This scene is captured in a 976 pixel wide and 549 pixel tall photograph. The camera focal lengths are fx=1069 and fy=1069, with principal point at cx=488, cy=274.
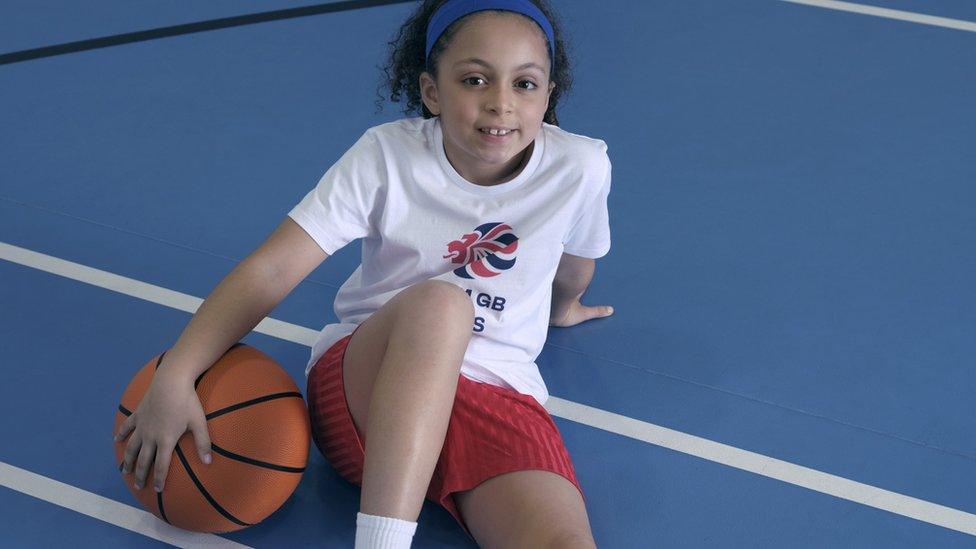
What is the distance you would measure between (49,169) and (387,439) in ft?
6.72

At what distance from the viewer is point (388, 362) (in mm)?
1919

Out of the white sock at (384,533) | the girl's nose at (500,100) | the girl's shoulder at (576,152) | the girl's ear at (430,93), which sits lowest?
the white sock at (384,533)

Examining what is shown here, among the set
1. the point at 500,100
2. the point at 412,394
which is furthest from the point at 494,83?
the point at 412,394

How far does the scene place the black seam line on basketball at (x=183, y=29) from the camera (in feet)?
13.6

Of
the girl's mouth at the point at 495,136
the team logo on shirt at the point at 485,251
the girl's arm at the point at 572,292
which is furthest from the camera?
the girl's arm at the point at 572,292

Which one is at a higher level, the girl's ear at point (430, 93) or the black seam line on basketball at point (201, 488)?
the girl's ear at point (430, 93)

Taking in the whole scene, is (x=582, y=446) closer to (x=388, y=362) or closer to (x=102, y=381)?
(x=388, y=362)

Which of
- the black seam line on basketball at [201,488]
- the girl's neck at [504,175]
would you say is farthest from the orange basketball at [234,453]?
the girl's neck at [504,175]

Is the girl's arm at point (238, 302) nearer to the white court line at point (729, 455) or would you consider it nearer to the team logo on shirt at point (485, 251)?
the team logo on shirt at point (485, 251)

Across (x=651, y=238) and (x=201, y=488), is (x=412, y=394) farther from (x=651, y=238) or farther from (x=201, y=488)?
(x=651, y=238)

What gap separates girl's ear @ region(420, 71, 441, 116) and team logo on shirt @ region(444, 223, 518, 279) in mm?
262

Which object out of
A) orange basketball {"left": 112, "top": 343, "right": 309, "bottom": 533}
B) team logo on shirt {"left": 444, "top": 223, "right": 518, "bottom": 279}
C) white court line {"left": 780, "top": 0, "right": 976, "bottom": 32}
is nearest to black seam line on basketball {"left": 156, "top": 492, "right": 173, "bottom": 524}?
orange basketball {"left": 112, "top": 343, "right": 309, "bottom": 533}

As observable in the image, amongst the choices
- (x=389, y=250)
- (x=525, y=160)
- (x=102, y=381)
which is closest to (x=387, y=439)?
(x=389, y=250)

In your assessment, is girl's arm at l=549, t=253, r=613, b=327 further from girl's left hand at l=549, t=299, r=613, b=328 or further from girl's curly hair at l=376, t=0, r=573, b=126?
A: girl's curly hair at l=376, t=0, r=573, b=126
